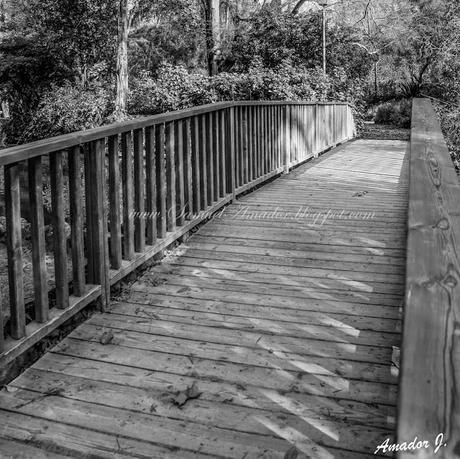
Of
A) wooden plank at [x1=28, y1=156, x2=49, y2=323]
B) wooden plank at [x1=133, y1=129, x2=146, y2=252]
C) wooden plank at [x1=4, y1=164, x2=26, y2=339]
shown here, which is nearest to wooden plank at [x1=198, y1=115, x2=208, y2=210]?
wooden plank at [x1=133, y1=129, x2=146, y2=252]

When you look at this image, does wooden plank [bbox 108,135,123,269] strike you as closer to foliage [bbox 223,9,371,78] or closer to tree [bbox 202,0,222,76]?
foliage [bbox 223,9,371,78]

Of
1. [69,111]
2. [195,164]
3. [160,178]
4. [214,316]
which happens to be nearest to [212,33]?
[69,111]

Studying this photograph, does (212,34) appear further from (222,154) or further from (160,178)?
(160,178)

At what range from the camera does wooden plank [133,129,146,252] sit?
149 inches

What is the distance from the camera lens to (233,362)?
2752 mm

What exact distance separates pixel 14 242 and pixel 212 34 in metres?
22.2

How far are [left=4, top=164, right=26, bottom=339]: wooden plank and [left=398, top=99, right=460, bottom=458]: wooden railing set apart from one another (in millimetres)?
1506

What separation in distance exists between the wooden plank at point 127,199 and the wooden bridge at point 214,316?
0.03 feet

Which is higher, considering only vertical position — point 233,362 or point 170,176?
point 170,176

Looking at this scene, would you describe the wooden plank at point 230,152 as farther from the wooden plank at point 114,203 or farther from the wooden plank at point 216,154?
the wooden plank at point 114,203

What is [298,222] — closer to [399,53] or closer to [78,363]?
[78,363]

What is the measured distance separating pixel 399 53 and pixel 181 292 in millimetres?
28110

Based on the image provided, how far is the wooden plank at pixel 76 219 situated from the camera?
2.99 meters

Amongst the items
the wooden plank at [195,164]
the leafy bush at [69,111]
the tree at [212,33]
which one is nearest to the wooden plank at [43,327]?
the wooden plank at [195,164]
